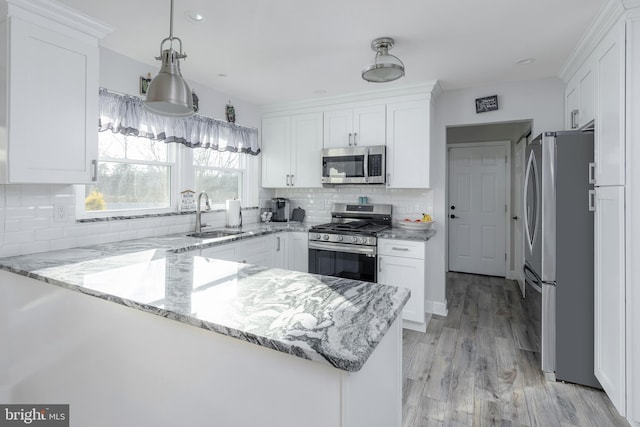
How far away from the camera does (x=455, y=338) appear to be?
3.07m

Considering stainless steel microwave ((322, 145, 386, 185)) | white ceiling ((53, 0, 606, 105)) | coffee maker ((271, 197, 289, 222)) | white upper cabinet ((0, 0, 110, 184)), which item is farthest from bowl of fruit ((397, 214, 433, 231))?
white upper cabinet ((0, 0, 110, 184))

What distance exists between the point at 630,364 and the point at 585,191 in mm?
1045

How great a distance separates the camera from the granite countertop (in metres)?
0.87

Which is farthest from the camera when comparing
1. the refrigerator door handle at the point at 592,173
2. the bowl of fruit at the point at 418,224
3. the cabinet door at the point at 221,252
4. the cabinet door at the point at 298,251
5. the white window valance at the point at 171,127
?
the cabinet door at the point at 298,251

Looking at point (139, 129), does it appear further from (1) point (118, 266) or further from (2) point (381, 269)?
(2) point (381, 269)

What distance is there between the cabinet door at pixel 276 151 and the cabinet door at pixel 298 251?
0.77m

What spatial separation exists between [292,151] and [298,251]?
1226mm

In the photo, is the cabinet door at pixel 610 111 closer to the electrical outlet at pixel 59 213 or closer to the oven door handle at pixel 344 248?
the oven door handle at pixel 344 248

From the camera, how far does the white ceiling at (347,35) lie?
2023 millimetres

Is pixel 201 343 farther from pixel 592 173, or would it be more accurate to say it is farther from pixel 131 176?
pixel 592 173

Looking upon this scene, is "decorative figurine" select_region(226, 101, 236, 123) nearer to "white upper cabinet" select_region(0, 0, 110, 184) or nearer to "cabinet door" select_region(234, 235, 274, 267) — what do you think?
"cabinet door" select_region(234, 235, 274, 267)

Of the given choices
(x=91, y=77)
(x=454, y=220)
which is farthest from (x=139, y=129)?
(x=454, y=220)

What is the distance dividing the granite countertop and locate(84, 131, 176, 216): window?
0.80 m

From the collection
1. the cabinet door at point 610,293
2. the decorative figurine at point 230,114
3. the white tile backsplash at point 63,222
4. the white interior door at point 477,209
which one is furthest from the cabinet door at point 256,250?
the white interior door at point 477,209
